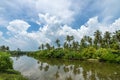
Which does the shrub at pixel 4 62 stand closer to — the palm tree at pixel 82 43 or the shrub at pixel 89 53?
the shrub at pixel 89 53

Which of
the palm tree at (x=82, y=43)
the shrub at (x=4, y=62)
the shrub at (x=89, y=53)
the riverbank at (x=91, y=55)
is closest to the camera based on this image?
the shrub at (x=4, y=62)

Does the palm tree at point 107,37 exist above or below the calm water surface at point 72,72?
above

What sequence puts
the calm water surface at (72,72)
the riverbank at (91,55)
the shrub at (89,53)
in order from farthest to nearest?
the shrub at (89,53) < the riverbank at (91,55) < the calm water surface at (72,72)

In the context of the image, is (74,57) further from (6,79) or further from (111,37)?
(6,79)

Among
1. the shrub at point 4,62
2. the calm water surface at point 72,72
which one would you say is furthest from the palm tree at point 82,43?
the shrub at point 4,62

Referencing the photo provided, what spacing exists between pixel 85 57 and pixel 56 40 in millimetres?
51857

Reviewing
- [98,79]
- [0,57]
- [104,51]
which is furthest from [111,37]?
[0,57]

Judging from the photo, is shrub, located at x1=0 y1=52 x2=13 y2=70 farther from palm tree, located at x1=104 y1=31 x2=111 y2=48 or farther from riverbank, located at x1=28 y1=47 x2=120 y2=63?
palm tree, located at x1=104 y1=31 x2=111 y2=48

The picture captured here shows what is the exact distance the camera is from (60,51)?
124 metres

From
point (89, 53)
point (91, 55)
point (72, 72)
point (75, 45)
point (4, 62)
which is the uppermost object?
point (75, 45)

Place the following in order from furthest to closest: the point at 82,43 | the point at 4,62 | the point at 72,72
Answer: the point at 82,43 → the point at 72,72 → the point at 4,62

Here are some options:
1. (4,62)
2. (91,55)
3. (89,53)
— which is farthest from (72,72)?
(91,55)

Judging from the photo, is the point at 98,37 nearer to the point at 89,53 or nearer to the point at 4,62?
the point at 89,53

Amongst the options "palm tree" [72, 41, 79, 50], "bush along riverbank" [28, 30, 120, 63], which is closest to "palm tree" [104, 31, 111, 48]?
"bush along riverbank" [28, 30, 120, 63]
